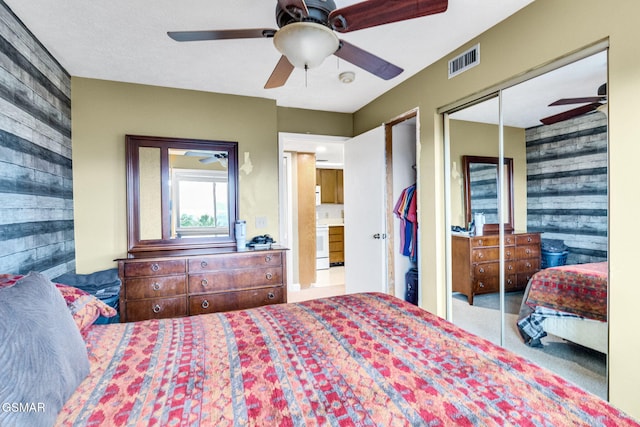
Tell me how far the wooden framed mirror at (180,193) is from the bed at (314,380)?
1.73 m

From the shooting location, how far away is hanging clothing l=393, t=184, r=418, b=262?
11.0ft

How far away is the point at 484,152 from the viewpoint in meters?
2.50

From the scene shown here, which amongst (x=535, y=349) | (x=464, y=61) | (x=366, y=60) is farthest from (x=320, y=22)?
(x=535, y=349)

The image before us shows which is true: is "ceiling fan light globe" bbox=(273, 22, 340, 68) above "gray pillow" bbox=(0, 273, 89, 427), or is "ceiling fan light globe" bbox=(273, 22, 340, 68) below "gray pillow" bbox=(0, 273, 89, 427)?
above

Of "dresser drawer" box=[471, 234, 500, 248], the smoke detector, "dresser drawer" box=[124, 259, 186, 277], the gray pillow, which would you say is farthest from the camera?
the smoke detector


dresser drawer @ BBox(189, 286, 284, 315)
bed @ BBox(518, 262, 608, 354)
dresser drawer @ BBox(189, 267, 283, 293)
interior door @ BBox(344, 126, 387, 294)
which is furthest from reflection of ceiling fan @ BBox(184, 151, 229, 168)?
bed @ BBox(518, 262, 608, 354)

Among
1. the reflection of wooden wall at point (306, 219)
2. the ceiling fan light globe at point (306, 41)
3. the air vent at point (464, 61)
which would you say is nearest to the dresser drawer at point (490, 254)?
the air vent at point (464, 61)

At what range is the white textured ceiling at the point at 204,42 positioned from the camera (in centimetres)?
192

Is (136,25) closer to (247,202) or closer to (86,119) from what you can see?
(86,119)

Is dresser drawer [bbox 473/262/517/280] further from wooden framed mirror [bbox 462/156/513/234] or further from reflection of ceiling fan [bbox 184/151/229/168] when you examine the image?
reflection of ceiling fan [bbox 184/151/229/168]

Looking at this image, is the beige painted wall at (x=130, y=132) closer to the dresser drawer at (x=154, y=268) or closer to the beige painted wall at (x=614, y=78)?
the dresser drawer at (x=154, y=268)

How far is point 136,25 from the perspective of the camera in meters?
2.09

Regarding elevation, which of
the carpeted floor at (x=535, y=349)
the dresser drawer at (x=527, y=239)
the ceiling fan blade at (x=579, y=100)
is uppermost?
the ceiling fan blade at (x=579, y=100)

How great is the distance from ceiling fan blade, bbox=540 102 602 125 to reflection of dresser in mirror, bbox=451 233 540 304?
0.77m
